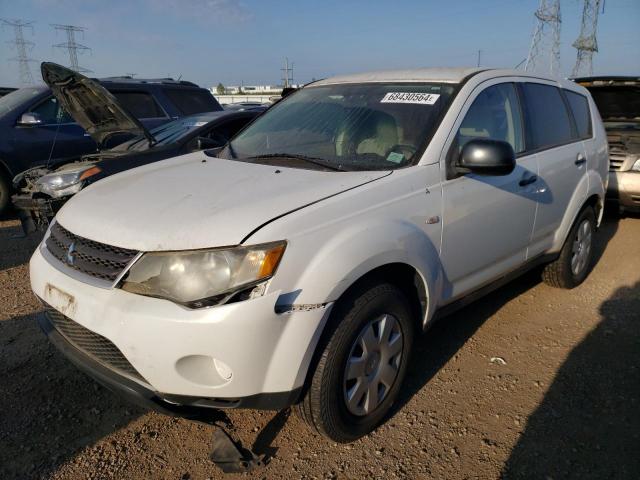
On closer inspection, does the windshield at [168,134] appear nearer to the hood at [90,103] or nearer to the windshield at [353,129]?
the hood at [90,103]

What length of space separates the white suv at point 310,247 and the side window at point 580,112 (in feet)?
2.66

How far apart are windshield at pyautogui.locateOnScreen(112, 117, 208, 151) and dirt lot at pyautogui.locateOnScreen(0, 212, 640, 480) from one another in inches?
89.2

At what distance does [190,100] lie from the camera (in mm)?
7703

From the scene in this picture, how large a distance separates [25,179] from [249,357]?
4.22 m

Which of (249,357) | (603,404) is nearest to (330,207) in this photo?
(249,357)

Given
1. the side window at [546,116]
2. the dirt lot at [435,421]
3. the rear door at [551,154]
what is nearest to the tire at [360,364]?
the dirt lot at [435,421]

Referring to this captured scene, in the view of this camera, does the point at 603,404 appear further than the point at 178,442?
Yes

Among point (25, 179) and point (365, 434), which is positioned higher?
point (25, 179)

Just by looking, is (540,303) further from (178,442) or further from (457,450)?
(178,442)

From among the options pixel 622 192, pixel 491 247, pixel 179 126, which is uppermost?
pixel 179 126

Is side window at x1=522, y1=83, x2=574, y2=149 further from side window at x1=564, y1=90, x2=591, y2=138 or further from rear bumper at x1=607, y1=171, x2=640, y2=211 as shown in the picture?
rear bumper at x1=607, y1=171, x2=640, y2=211

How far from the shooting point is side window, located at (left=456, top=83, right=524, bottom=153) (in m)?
2.81

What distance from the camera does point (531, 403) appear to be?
8.82 ft

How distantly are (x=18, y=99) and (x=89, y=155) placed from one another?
8.05 feet
